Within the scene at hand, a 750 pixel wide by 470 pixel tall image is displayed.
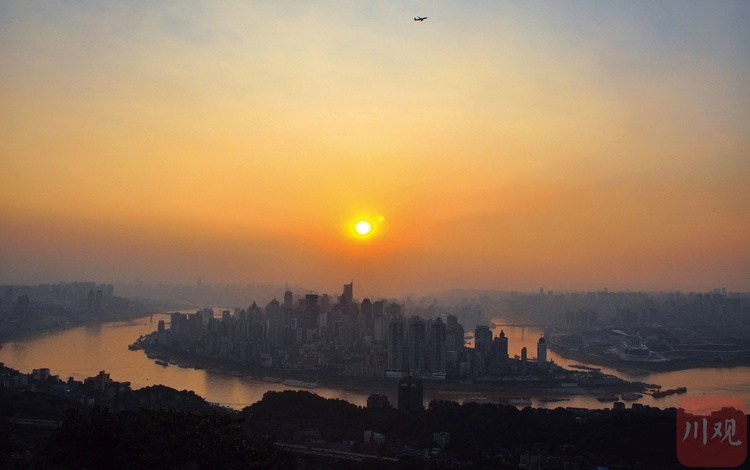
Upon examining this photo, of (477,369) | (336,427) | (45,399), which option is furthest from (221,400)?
(477,369)

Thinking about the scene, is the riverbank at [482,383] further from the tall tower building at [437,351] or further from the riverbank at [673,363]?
the riverbank at [673,363]

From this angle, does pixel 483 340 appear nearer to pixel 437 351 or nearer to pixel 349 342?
pixel 437 351

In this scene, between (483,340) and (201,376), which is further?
(483,340)

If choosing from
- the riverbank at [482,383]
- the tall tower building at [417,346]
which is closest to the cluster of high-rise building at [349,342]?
the tall tower building at [417,346]

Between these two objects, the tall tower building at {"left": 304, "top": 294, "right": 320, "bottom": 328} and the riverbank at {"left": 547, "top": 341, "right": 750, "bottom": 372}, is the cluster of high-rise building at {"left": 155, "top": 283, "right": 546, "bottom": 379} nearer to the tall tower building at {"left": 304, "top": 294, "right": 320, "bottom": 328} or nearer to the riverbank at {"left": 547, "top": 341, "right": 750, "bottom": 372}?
the tall tower building at {"left": 304, "top": 294, "right": 320, "bottom": 328}

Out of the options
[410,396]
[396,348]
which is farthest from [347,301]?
[410,396]

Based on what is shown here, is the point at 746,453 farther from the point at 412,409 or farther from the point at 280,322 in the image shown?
the point at 280,322

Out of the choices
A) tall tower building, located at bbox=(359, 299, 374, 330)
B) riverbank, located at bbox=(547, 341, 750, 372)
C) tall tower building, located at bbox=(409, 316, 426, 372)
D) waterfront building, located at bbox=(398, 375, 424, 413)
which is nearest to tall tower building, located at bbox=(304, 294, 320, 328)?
tall tower building, located at bbox=(359, 299, 374, 330)
